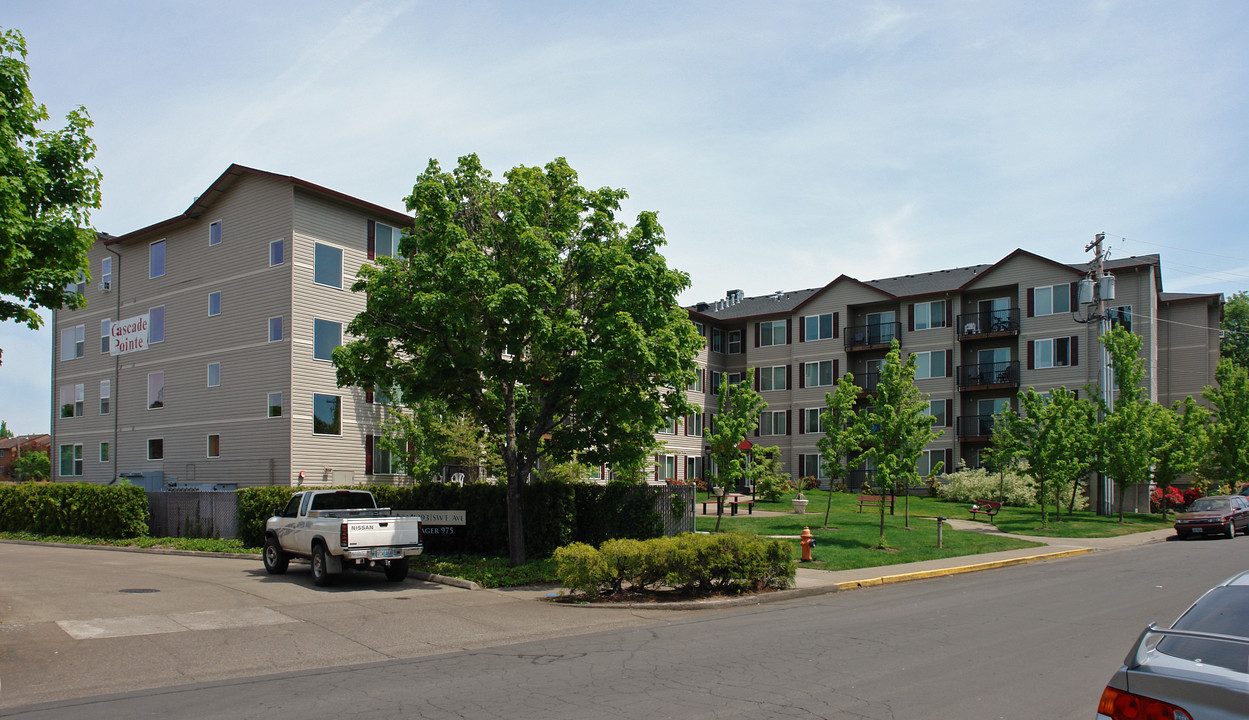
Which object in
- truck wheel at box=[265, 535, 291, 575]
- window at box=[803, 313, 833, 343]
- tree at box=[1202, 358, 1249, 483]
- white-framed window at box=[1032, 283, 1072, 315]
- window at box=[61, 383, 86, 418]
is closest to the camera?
truck wheel at box=[265, 535, 291, 575]

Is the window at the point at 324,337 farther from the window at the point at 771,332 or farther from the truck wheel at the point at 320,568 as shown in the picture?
the window at the point at 771,332

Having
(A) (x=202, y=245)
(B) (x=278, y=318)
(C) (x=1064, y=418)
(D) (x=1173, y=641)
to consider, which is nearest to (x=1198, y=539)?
(C) (x=1064, y=418)

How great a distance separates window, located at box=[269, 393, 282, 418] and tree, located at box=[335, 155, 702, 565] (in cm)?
1362

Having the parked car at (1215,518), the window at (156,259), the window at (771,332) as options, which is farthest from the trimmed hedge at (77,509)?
the window at (771,332)

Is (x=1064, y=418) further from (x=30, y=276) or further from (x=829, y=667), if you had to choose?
(x=30, y=276)

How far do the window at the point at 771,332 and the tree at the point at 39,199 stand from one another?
4671 centimetres

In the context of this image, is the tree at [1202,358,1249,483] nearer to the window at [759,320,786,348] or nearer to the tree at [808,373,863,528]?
the window at [759,320,786,348]

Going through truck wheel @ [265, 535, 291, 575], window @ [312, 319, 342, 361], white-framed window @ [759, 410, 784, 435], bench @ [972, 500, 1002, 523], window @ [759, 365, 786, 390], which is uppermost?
window @ [312, 319, 342, 361]

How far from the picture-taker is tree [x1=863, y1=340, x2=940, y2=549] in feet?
77.0

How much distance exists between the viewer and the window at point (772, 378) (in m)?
55.3

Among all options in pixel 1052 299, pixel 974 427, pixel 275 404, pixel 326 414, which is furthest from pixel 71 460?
pixel 1052 299

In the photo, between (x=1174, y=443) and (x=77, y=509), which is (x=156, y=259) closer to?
(x=77, y=509)

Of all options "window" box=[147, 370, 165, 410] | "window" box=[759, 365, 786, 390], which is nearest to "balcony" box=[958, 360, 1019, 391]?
"window" box=[759, 365, 786, 390]

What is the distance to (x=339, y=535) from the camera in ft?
53.2
